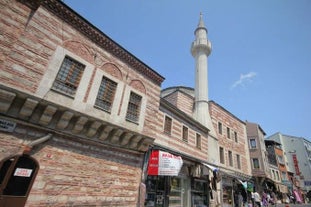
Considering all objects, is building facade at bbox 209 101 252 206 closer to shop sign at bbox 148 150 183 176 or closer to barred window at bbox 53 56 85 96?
shop sign at bbox 148 150 183 176

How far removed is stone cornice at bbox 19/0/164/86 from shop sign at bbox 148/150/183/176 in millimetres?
4347

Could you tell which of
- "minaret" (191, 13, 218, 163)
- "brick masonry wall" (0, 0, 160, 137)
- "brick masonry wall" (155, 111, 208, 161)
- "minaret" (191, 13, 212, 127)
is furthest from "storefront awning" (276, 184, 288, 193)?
"brick masonry wall" (0, 0, 160, 137)

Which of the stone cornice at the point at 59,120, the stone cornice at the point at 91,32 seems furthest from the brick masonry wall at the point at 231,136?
the stone cornice at the point at 59,120

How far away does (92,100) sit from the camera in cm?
712

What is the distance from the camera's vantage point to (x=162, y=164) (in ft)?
28.4

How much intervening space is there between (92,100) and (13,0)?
4.20 meters

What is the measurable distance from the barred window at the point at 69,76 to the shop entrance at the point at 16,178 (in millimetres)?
2546

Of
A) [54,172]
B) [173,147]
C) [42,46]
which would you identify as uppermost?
[42,46]

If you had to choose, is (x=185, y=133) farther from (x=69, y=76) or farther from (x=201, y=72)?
(x=69, y=76)

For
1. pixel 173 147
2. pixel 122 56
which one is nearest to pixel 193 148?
pixel 173 147

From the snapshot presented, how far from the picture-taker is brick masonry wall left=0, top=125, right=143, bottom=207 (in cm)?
532

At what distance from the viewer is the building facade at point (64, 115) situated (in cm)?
523

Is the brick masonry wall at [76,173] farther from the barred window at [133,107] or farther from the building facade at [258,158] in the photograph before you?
the building facade at [258,158]

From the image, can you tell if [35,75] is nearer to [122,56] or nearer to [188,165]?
[122,56]
